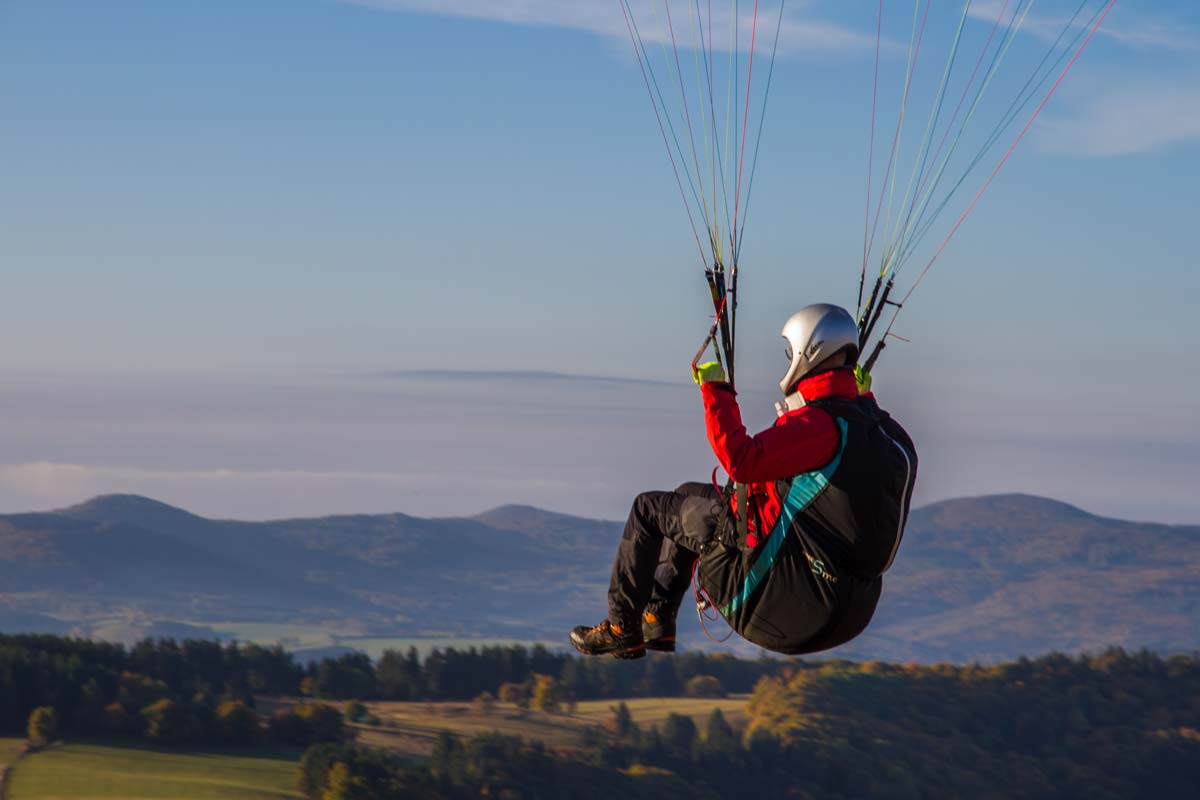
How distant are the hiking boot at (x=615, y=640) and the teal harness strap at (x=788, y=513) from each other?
106 cm

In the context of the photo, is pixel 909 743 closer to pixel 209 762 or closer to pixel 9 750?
pixel 209 762

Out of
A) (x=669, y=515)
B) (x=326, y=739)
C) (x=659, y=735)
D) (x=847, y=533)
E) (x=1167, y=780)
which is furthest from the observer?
(x=1167, y=780)

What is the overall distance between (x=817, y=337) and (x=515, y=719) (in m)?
147

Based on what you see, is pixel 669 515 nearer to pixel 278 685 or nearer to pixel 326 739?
pixel 326 739

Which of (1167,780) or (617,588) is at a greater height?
(617,588)

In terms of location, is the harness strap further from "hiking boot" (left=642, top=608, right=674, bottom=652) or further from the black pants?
"hiking boot" (left=642, top=608, right=674, bottom=652)

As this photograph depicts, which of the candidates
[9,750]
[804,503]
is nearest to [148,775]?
[9,750]

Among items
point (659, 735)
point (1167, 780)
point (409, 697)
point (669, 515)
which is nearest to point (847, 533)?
point (669, 515)

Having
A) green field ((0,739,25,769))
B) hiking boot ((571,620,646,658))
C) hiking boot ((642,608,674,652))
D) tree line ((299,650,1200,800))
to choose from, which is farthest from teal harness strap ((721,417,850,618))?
green field ((0,739,25,769))

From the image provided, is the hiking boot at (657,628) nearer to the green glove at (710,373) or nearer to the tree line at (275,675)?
the green glove at (710,373)

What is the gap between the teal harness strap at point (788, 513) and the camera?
10750mm

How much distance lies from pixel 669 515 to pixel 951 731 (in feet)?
545

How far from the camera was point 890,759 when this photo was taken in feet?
526

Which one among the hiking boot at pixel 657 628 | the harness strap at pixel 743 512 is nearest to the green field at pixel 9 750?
the hiking boot at pixel 657 628
